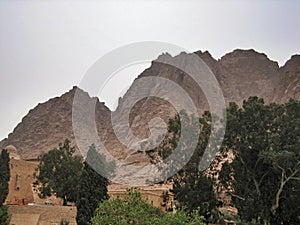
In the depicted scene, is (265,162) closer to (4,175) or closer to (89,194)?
(89,194)

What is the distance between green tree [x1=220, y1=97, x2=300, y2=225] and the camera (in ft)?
78.9

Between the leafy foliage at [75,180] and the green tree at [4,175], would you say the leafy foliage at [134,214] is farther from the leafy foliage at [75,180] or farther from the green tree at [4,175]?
the green tree at [4,175]

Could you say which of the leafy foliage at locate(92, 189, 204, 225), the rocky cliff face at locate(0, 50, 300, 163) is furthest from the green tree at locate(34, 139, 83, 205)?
the rocky cliff face at locate(0, 50, 300, 163)

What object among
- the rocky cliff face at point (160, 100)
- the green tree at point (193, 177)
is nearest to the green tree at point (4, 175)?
the green tree at point (193, 177)

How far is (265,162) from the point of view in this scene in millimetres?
24062

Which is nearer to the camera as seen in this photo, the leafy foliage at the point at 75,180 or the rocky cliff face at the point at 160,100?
the leafy foliage at the point at 75,180

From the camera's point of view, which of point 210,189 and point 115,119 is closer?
point 210,189

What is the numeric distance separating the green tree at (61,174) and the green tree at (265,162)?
13487 mm

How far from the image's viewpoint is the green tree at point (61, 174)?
114ft

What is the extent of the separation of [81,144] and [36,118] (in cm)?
2425

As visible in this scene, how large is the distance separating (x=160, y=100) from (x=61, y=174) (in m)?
44.5

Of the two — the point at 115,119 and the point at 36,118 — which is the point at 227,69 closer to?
the point at 115,119

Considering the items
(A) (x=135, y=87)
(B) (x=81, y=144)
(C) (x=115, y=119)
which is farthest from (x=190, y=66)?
(B) (x=81, y=144)

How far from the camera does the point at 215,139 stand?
26.6 metres
